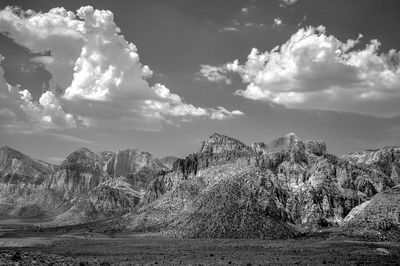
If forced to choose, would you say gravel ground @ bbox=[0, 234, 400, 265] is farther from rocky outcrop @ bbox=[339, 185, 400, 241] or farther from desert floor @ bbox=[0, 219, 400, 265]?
rocky outcrop @ bbox=[339, 185, 400, 241]

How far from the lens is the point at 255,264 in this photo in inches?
4449

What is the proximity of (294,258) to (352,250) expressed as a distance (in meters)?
26.0

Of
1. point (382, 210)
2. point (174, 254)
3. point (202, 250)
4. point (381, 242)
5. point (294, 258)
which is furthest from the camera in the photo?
point (382, 210)

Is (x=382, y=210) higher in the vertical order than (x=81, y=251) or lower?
higher

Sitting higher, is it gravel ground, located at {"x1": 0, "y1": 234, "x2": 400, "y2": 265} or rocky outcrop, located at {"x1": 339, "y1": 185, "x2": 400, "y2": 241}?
rocky outcrop, located at {"x1": 339, "y1": 185, "x2": 400, "y2": 241}

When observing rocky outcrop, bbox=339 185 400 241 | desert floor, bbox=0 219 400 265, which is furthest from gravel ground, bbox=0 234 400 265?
rocky outcrop, bbox=339 185 400 241

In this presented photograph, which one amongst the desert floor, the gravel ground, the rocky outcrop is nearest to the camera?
the desert floor

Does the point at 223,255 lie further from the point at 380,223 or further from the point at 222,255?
the point at 380,223

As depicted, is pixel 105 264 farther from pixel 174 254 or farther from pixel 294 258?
pixel 294 258

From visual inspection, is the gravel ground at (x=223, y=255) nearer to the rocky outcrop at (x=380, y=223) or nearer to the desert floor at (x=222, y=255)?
the desert floor at (x=222, y=255)

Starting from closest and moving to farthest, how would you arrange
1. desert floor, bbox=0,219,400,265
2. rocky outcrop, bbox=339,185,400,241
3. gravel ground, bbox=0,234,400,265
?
desert floor, bbox=0,219,400,265, gravel ground, bbox=0,234,400,265, rocky outcrop, bbox=339,185,400,241

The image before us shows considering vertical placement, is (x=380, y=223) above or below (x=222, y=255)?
above

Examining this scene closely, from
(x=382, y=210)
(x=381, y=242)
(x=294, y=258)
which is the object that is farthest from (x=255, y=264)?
(x=382, y=210)

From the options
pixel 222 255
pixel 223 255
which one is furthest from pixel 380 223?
pixel 222 255
